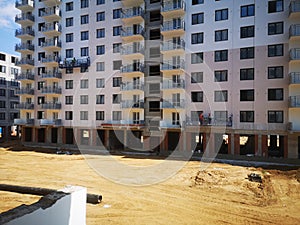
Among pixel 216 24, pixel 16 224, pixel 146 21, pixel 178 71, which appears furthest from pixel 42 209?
pixel 146 21

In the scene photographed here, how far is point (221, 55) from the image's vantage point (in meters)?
32.3

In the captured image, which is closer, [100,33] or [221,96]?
[221,96]

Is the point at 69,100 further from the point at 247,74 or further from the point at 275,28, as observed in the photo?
the point at 275,28

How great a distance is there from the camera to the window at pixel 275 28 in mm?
29372

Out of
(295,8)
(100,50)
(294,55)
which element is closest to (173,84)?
(100,50)

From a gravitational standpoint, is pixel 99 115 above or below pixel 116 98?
below

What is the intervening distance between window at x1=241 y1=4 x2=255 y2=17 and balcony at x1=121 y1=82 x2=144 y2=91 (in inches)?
649

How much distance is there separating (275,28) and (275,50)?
104 inches

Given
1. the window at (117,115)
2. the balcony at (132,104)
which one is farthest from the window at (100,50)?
the window at (117,115)

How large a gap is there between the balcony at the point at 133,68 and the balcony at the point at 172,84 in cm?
429

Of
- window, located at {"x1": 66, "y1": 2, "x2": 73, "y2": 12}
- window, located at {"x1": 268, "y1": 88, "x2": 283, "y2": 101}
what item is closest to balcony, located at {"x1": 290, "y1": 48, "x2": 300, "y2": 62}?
window, located at {"x1": 268, "y1": 88, "x2": 283, "y2": 101}

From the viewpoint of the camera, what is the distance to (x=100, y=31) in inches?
1586

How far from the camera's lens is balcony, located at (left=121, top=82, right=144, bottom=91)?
36312 mm

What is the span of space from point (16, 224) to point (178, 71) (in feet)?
99.2
